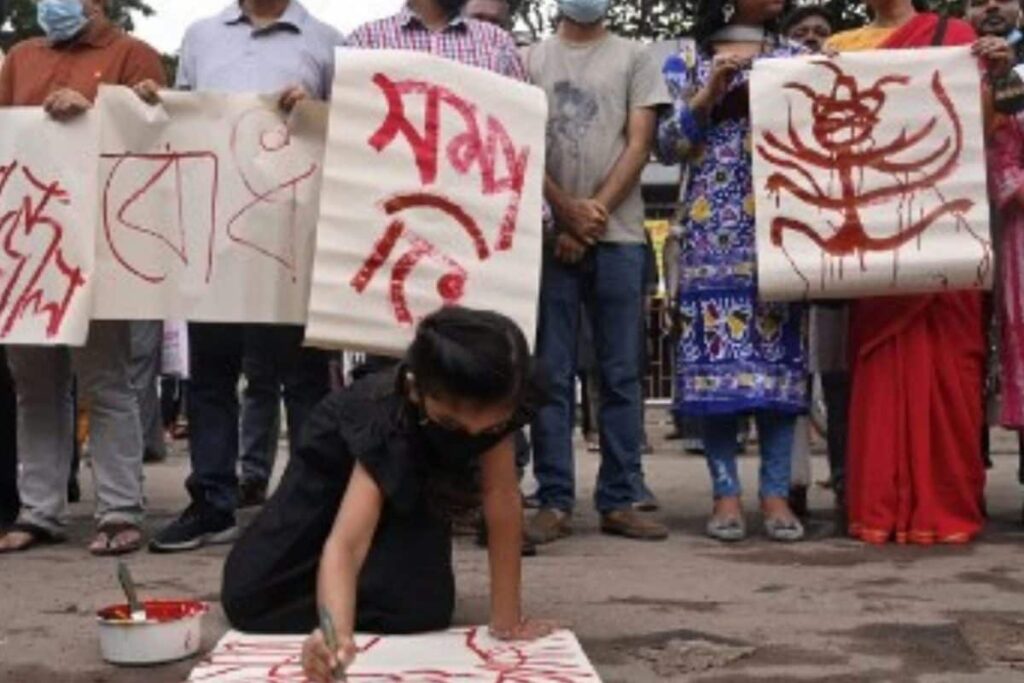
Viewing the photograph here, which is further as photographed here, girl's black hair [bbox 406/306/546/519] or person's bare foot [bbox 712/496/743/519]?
person's bare foot [bbox 712/496/743/519]

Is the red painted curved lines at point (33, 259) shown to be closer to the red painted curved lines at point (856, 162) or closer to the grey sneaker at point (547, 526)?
the grey sneaker at point (547, 526)

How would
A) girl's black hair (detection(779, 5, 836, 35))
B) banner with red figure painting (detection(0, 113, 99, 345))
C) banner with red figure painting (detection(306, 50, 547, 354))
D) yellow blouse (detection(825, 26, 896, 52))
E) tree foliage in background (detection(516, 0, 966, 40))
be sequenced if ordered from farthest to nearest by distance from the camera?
1. tree foliage in background (detection(516, 0, 966, 40))
2. girl's black hair (detection(779, 5, 836, 35))
3. yellow blouse (detection(825, 26, 896, 52))
4. banner with red figure painting (detection(0, 113, 99, 345))
5. banner with red figure painting (detection(306, 50, 547, 354))

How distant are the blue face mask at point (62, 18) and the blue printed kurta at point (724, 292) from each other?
5.52 ft

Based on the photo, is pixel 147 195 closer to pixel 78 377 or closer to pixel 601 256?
pixel 78 377

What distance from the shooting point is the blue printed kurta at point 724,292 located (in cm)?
470

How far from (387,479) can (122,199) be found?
178cm

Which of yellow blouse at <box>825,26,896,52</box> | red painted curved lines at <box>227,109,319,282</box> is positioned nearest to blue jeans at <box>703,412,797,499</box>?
yellow blouse at <box>825,26,896,52</box>

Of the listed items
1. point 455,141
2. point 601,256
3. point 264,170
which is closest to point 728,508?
point 601,256

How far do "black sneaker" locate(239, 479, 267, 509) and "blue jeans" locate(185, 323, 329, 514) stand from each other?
103 centimetres

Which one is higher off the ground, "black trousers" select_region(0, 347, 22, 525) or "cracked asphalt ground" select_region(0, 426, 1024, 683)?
"black trousers" select_region(0, 347, 22, 525)

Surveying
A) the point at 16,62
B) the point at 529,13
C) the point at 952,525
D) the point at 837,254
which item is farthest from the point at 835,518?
the point at 529,13

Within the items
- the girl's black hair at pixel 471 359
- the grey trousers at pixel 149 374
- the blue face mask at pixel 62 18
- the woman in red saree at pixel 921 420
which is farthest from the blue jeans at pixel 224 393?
the girl's black hair at pixel 471 359

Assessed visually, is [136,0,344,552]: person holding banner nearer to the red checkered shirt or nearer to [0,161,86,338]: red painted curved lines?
the red checkered shirt

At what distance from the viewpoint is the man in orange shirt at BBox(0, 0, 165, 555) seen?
15.2 ft
